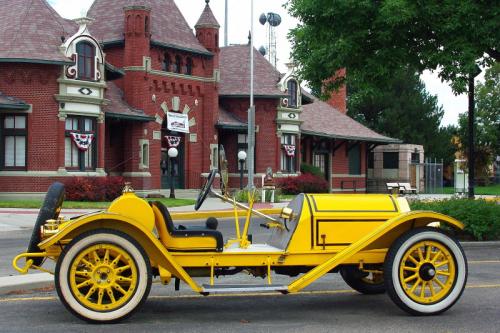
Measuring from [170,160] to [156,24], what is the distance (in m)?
6.79

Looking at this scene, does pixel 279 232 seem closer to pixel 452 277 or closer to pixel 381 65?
pixel 452 277

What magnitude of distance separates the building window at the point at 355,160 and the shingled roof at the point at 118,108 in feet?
62.9

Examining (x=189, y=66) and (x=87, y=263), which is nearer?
(x=87, y=263)

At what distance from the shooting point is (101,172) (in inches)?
1211

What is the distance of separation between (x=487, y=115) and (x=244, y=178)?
35966mm

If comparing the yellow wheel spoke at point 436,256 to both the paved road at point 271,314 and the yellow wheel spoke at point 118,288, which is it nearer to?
the paved road at point 271,314

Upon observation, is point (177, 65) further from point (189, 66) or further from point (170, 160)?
point (170, 160)

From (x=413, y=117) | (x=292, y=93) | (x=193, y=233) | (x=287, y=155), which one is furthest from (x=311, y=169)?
(x=193, y=233)

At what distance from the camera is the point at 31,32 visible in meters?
29.6

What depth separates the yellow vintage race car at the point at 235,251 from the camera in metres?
6.62

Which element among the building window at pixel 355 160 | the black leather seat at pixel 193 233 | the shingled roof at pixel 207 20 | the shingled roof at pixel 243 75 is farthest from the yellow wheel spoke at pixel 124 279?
the building window at pixel 355 160

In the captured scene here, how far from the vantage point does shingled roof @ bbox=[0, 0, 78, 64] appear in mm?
28500

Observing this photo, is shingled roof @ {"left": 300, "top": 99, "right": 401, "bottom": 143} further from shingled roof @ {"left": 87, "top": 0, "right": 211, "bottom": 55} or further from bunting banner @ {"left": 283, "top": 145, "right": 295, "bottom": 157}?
A: shingled roof @ {"left": 87, "top": 0, "right": 211, "bottom": 55}

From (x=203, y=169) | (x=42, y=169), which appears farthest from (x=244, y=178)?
(x=42, y=169)
